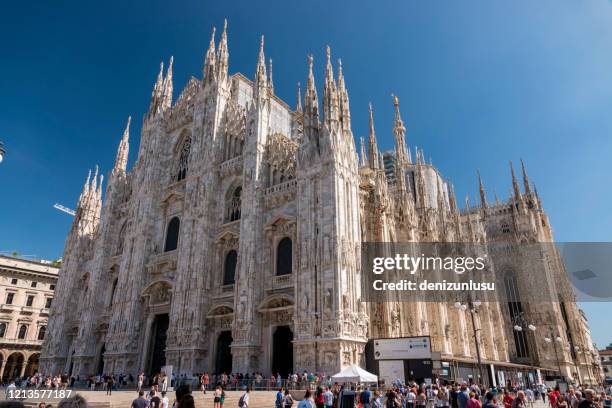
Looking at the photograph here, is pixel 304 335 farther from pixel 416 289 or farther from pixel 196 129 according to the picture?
pixel 196 129

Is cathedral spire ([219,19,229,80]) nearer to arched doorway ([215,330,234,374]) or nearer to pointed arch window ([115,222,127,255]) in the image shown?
pointed arch window ([115,222,127,255])

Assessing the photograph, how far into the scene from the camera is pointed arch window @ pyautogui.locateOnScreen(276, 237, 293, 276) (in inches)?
1104

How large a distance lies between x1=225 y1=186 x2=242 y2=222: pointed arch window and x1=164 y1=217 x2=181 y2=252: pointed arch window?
531 cm

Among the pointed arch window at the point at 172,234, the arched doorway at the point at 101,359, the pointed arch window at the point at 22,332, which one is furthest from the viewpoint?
the pointed arch window at the point at 22,332

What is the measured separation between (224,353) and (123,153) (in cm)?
2736

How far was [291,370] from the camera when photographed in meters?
25.5

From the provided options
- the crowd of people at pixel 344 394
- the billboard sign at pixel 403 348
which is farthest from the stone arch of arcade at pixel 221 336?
the billboard sign at pixel 403 348

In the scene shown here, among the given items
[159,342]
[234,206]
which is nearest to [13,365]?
[159,342]

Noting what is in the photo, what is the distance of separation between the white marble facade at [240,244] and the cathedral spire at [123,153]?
0.15 meters

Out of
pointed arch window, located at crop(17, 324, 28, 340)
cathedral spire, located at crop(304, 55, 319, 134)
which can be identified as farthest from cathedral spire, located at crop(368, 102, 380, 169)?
pointed arch window, located at crop(17, 324, 28, 340)

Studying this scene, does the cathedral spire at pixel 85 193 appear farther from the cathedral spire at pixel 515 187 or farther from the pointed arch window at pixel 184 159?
the cathedral spire at pixel 515 187

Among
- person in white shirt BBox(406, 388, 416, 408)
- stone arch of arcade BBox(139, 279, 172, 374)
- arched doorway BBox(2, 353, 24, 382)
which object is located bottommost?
person in white shirt BBox(406, 388, 416, 408)

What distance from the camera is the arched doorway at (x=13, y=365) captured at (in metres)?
48.6

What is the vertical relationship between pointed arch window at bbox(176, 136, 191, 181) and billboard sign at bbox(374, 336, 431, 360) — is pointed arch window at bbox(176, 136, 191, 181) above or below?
above
